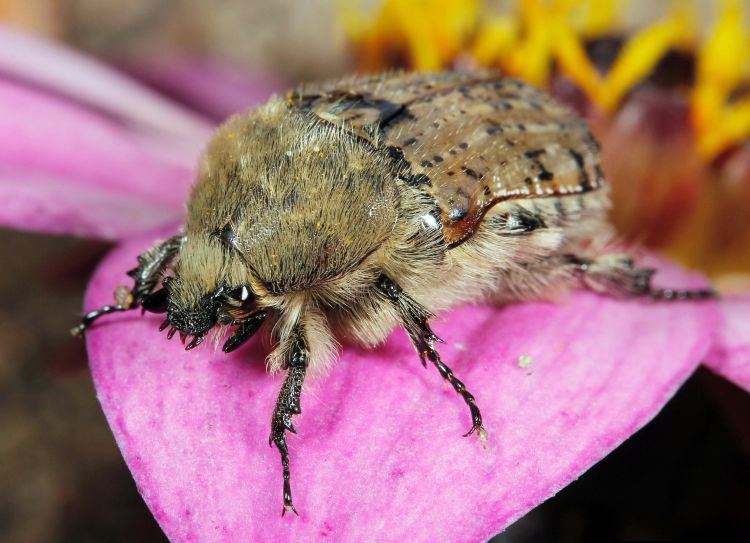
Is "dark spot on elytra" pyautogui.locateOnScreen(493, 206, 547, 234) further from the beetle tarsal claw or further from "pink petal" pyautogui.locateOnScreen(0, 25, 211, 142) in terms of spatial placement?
"pink petal" pyautogui.locateOnScreen(0, 25, 211, 142)

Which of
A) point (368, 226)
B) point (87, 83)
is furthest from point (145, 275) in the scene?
point (87, 83)

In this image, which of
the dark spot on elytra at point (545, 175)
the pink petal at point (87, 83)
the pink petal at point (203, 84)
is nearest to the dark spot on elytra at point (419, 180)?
the dark spot on elytra at point (545, 175)

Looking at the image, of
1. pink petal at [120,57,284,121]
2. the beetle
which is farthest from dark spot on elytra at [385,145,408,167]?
pink petal at [120,57,284,121]

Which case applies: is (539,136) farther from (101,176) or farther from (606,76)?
(101,176)

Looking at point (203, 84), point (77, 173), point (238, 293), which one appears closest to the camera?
point (238, 293)

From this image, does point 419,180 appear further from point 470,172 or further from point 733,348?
point 733,348

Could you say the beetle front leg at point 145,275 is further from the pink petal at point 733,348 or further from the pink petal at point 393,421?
the pink petal at point 733,348
